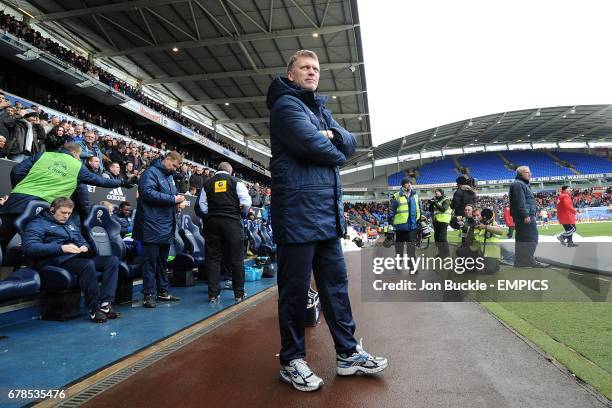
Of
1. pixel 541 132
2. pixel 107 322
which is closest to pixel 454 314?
pixel 107 322

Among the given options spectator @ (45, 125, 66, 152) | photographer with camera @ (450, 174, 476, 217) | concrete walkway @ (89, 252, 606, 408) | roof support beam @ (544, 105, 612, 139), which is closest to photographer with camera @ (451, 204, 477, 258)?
photographer with camera @ (450, 174, 476, 217)

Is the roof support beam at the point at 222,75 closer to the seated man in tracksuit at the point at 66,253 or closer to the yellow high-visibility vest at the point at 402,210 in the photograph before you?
the yellow high-visibility vest at the point at 402,210

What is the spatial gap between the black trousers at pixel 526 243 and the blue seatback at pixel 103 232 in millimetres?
5750

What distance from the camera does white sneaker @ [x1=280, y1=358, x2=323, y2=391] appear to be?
6.06 ft

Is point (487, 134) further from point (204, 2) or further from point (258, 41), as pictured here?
point (204, 2)

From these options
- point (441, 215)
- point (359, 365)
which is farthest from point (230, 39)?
point (359, 365)

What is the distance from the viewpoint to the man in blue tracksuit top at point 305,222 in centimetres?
196

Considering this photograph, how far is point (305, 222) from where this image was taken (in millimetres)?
1963

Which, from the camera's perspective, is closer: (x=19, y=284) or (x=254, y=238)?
(x=19, y=284)

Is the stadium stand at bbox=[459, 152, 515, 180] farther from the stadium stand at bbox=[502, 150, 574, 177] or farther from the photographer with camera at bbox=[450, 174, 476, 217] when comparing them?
the photographer with camera at bbox=[450, 174, 476, 217]

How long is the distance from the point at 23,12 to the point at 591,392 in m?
20.0

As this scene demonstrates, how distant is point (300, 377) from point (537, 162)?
5088 cm

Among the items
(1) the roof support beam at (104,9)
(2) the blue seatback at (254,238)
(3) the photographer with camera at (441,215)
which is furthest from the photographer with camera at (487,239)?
(1) the roof support beam at (104,9)

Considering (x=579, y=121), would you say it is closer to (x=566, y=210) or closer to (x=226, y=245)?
(x=566, y=210)
